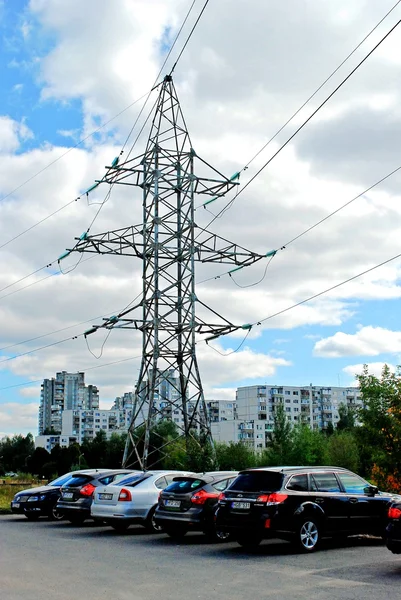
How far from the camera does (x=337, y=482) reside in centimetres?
1478

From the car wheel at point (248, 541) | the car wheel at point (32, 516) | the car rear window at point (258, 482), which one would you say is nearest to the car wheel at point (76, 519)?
the car wheel at point (32, 516)

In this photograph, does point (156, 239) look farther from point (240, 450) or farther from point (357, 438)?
point (240, 450)

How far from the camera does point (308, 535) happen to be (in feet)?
45.4

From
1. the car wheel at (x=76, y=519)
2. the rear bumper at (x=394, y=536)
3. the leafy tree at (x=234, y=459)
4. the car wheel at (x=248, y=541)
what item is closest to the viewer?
the rear bumper at (x=394, y=536)

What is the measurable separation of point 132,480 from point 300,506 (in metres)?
5.63

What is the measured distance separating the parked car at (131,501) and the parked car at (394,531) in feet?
22.8

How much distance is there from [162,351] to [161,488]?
1097cm

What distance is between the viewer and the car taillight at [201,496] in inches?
625

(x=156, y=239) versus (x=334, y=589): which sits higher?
(x=156, y=239)

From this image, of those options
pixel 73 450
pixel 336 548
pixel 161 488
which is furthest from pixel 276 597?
pixel 73 450

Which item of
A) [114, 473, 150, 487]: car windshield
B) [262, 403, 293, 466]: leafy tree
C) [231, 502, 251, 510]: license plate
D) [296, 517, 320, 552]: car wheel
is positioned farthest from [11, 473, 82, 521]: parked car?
[262, 403, 293, 466]: leafy tree

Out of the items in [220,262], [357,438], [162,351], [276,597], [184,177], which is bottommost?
[276,597]

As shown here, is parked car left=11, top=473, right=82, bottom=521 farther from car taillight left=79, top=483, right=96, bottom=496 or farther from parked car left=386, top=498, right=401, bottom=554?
parked car left=386, top=498, right=401, bottom=554

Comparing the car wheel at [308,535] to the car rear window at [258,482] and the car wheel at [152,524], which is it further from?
the car wheel at [152,524]
